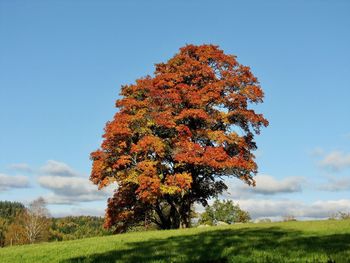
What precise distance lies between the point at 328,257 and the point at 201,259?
12.9 feet

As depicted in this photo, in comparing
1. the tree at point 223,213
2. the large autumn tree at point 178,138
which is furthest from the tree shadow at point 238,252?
the tree at point 223,213

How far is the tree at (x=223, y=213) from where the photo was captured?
92062 mm

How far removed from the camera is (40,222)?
115812mm

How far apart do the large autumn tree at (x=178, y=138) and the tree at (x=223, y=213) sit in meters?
47.7

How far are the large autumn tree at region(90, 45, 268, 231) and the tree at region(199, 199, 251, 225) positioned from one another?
4771 cm

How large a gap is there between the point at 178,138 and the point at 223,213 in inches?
2168

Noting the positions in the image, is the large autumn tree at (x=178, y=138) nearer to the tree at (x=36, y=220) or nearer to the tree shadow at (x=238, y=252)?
the tree shadow at (x=238, y=252)

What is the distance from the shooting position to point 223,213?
302ft

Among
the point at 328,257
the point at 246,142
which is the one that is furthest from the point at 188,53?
the point at 328,257

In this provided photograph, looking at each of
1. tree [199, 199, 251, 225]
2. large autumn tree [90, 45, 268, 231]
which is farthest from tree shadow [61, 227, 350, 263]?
tree [199, 199, 251, 225]

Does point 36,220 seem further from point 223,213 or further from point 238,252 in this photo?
point 238,252

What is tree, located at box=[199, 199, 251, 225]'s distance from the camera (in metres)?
92.1

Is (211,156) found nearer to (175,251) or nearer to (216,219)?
(175,251)

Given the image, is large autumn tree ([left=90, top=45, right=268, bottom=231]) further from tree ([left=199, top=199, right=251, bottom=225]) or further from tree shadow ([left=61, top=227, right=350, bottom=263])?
tree ([left=199, top=199, right=251, bottom=225])
